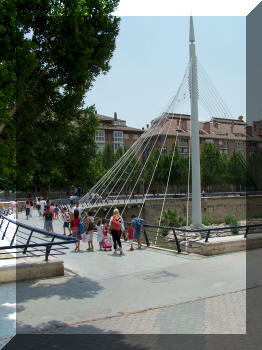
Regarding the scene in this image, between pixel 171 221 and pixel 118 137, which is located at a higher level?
pixel 118 137

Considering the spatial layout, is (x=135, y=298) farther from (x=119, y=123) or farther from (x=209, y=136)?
(x=119, y=123)

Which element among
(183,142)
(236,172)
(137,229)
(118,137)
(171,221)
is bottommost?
(171,221)

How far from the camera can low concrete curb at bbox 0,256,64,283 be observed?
27.2ft

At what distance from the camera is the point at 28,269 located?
28.2 feet

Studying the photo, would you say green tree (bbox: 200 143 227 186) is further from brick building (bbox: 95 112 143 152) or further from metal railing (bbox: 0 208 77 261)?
metal railing (bbox: 0 208 77 261)

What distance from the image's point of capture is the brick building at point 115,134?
76812mm

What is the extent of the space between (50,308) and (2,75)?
4.16 m

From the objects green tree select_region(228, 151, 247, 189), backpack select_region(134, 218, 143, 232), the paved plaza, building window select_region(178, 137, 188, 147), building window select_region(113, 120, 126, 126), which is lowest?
the paved plaza

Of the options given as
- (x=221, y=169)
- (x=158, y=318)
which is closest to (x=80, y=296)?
(x=158, y=318)

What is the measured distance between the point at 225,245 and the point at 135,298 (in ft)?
16.9

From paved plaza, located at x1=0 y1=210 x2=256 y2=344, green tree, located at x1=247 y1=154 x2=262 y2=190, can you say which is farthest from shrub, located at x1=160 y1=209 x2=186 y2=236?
paved plaza, located at x1=0 y1=210 x2=256 y2=344

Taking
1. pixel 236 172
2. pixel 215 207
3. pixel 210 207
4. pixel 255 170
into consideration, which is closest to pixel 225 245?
pixel 210 207

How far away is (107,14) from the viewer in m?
8.03

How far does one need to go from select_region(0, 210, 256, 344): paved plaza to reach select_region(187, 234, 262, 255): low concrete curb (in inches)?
17.3
